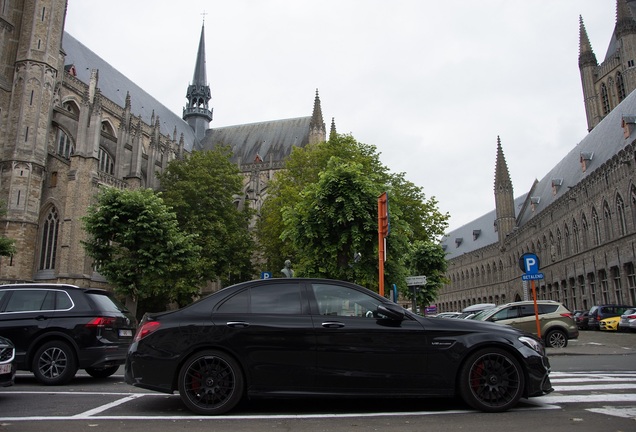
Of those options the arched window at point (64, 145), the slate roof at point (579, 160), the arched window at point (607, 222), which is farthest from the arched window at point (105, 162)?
the arched window at point (607, 222)

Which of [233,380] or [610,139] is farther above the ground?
[610,139]

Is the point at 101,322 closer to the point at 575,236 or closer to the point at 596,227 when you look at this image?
the point at 596,227

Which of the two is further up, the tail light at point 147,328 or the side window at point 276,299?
the side window at point 276,299

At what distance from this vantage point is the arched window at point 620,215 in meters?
Result: 30.6

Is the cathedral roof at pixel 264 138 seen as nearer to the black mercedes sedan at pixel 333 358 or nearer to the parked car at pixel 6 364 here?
the parked car at pixel 6 364

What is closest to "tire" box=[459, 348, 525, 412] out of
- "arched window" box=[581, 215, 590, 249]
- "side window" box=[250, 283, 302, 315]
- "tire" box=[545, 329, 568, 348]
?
"side window" box=[250, 283, 302, 315]

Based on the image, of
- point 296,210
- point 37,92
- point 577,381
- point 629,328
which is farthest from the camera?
point 37,92

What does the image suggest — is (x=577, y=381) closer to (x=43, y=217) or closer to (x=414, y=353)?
(x=414, y=353)

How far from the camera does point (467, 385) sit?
5340 mm

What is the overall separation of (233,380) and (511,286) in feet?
184

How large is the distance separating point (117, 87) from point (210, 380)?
2088 inches

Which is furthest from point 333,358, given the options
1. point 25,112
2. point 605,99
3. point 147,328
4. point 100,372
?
point 605,99

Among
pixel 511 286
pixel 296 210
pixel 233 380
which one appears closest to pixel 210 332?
pixel 233 380

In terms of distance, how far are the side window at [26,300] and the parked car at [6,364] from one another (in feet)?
8.28
